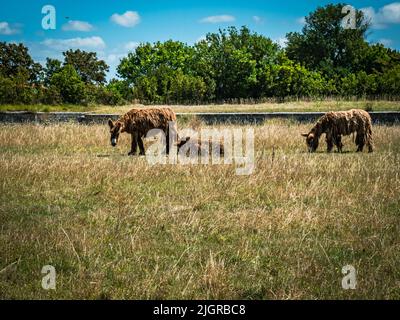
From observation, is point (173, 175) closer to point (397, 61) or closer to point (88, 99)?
point (88, 99)

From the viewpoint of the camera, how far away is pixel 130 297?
435cm

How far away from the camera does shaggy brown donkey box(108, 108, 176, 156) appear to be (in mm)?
14117

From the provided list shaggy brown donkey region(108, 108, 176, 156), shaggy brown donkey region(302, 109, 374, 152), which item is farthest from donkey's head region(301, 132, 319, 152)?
shaggy brown donkey region(108, 108, 176, 156)

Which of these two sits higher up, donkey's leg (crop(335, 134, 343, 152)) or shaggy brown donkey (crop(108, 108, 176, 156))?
shaggy brown donkey (crop(108, 108, 176, 156))

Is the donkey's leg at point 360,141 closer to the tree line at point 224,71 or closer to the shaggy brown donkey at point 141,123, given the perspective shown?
the shaggy brown donkey at point 141,123

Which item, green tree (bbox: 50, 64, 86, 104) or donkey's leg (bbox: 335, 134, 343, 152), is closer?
donkey's leg (bbox: 335, 134, 343, 152)

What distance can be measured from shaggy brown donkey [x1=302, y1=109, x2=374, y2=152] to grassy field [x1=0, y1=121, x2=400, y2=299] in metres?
3.59

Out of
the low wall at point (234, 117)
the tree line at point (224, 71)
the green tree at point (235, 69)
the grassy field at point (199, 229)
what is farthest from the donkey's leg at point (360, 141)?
the green tree at point (235, 69)

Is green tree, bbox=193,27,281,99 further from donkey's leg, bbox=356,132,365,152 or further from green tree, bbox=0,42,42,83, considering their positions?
donkey's leg, bbox=356,132,365,152

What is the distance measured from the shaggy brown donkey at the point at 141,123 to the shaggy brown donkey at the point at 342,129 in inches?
176

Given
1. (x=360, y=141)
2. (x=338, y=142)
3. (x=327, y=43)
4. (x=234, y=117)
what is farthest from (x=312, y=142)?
(x=327, y=43)

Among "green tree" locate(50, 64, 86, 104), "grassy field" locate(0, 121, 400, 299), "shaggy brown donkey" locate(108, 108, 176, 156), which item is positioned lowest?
"grassy field" locate(0, 121, 400, 299)

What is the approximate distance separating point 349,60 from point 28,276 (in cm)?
7212

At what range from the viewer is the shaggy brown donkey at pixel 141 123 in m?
14.1
